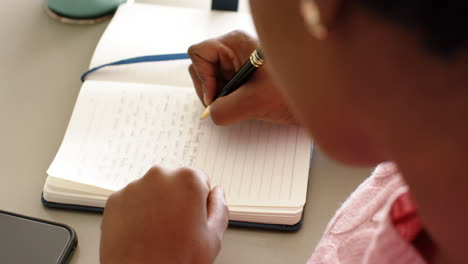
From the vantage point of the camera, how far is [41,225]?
634 mm

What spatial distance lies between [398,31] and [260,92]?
1.47 feet

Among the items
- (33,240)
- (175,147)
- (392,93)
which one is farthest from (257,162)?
(392,93)

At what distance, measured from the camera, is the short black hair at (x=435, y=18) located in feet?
0.81

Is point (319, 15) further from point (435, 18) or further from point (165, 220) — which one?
point (165, 220)

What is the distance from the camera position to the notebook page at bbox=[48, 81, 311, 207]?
662mm

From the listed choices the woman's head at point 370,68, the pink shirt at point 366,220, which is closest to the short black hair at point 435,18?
the woman's head at point 370,68

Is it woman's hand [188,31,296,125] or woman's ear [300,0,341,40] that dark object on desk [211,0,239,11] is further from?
woman's ear [300,0,341,40]

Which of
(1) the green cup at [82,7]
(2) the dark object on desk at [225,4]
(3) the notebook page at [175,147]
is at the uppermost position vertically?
(2) the dark object on desk at [225,4]

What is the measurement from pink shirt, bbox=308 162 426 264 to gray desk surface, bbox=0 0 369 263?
0.05 metres

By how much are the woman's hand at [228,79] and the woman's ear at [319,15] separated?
15.5 inches

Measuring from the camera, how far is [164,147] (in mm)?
706

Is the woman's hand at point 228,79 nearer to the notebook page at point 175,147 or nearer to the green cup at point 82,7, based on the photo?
the notebook page at point 175,147

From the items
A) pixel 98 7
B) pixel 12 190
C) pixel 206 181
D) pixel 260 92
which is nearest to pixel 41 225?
pixel 12 190

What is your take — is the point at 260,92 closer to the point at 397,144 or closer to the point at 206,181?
the point at 206,181
